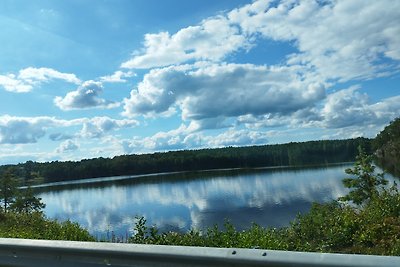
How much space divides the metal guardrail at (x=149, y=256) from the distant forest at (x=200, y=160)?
367 ft

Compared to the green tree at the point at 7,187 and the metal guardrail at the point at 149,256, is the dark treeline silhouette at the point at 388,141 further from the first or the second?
the metal guardrail at the point at 149,256

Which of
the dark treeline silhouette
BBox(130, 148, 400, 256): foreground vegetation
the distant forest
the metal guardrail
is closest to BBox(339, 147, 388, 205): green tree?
BBox(130, 148, 400, 256): foreground vegetation

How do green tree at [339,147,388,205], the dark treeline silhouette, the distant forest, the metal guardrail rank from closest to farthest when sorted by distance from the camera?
the metal guardrail → green tree at [339,147,388,205] → the dark treeline silhouette → the distant forest

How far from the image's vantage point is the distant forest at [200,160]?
116500mm

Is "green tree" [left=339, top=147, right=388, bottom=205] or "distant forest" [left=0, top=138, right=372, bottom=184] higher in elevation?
"distant forest" [left=0, top=138, right=372, bottom=184]

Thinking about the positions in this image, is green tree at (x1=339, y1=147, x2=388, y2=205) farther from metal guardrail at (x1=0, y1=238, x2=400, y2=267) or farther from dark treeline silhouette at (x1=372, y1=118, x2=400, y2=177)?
dark treeline silhouette at (x1=372, y1=118, x2=400, y2=177)

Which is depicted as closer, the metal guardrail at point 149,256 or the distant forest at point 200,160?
the metal guardrail at point 149,256

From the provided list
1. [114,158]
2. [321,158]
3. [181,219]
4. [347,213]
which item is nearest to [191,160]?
[114,158]

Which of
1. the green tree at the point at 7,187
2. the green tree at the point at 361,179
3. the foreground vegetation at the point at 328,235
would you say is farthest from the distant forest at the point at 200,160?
the foreground vegetation at the point at 328,235

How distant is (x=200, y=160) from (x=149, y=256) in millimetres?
122229

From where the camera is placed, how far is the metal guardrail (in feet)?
8.07

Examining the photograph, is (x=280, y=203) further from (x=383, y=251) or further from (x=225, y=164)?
(x=225, y=164)

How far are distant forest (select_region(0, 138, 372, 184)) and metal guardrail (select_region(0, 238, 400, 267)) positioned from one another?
11183 centimetres

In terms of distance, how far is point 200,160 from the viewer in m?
125
